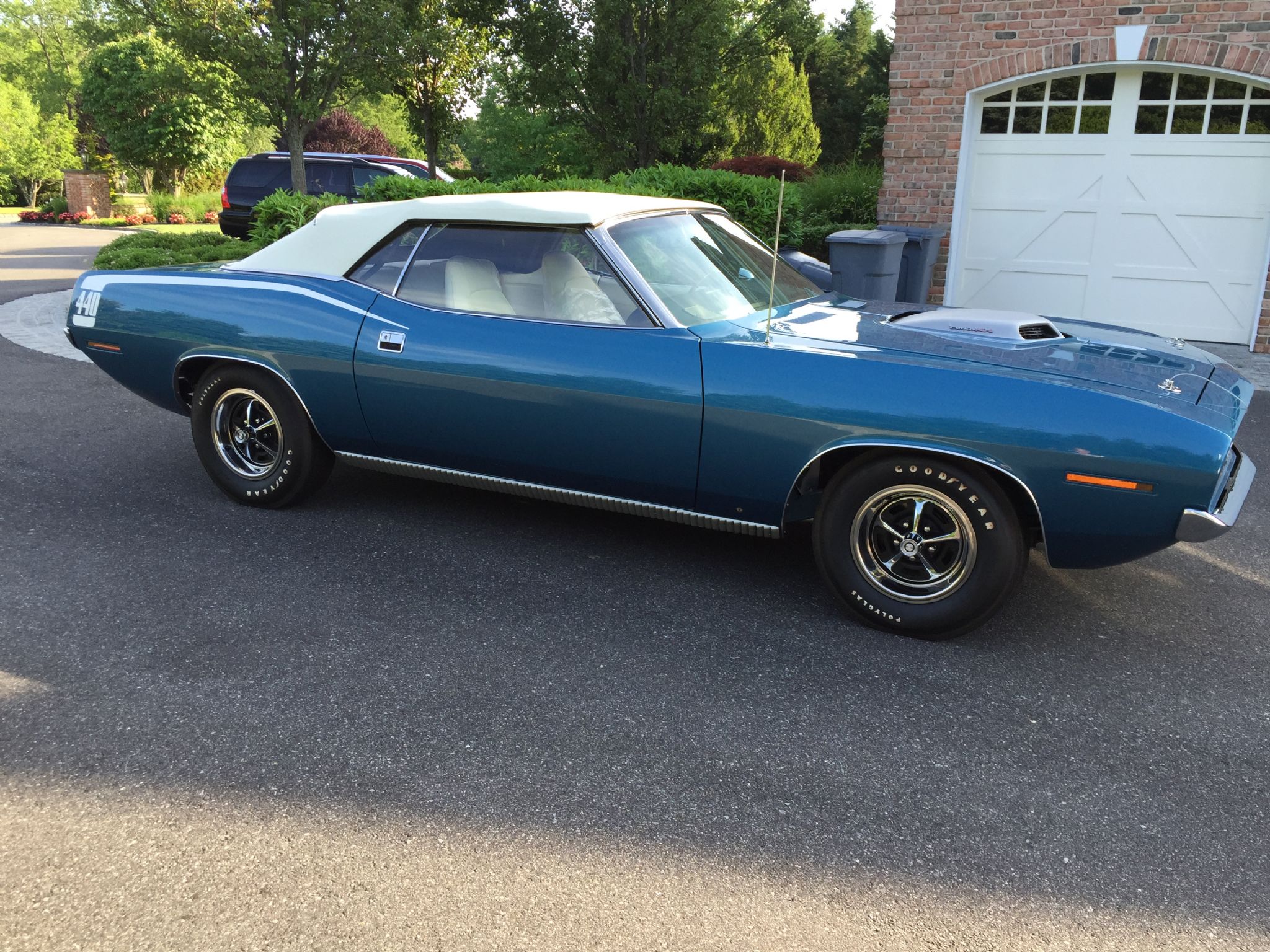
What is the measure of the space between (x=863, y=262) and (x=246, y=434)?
16.1ft

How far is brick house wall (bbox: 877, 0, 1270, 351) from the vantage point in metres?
9.09

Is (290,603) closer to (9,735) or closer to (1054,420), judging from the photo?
(9,735)

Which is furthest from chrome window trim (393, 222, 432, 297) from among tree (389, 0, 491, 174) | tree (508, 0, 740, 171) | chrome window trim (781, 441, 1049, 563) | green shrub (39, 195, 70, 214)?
green shrub (39, 195, 70, 214)

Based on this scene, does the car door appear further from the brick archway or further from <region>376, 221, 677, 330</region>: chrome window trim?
the brick archway

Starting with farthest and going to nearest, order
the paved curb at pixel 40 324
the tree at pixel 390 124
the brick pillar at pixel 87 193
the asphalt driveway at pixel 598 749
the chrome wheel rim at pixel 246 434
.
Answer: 1. the tree at pixel 390 124
2. the brick pillar at pixel 87 193
3. the paved curb at pixel 40 324
4. the chrome wheel rim at pixel 246 434
5. the asphalt driveway at pixel 598 749

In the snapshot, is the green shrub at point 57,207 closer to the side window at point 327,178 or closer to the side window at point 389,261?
the side window at point 327,178

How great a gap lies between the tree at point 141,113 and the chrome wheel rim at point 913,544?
109 ft

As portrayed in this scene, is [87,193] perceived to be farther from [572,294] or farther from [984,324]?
[984,324]

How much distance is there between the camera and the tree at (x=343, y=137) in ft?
123

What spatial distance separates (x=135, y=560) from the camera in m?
4.27

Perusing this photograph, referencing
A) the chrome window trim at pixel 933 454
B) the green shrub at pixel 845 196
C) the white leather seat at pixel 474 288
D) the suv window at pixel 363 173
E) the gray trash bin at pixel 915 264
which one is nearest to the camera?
the chrome window trim at pixel 933 454

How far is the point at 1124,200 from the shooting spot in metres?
9.81

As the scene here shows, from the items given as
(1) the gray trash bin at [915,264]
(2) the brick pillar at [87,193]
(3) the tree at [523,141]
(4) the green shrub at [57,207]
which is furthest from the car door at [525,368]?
(4) the green shrub at [57,207]

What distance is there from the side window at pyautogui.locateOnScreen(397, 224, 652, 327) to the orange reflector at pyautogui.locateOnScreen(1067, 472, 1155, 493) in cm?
161
